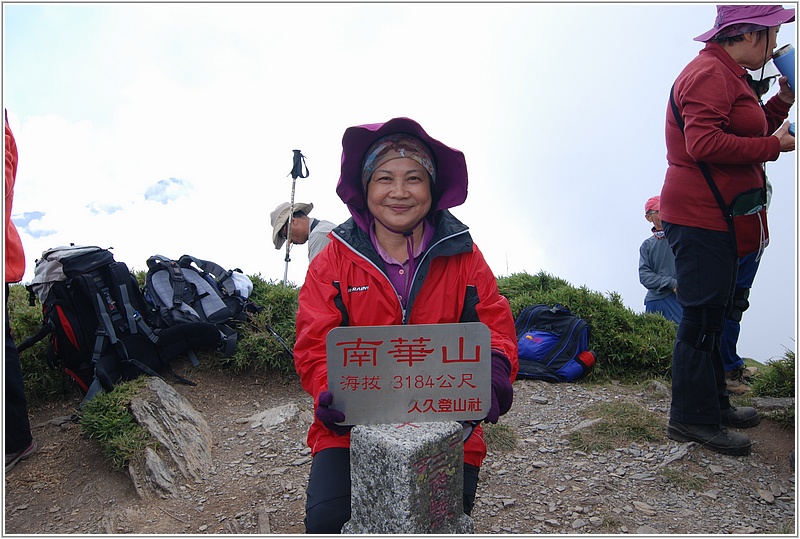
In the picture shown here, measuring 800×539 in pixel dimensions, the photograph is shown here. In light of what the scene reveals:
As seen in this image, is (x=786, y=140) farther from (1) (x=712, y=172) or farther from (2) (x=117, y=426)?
(2) (x=117, y=426)

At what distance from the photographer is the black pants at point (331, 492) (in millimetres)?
2453

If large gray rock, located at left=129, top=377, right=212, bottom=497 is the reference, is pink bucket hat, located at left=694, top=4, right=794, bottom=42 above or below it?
above

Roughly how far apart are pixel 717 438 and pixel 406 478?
9.71 ft

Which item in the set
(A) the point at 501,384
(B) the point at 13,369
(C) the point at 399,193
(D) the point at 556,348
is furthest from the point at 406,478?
(D) the point at 556,348

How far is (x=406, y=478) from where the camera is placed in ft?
7.18

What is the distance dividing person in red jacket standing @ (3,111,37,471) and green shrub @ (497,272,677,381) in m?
5.07

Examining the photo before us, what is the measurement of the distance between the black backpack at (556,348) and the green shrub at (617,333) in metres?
0.22

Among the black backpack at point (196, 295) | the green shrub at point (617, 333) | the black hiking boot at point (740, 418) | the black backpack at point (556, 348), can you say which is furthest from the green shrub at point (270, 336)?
the black hiking boot at point (740, 418)

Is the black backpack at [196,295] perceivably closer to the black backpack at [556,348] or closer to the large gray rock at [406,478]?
the black backpack at [556,348]

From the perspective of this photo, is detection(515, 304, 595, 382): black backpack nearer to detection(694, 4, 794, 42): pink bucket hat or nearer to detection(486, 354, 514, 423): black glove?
detection(694, 4, 794, 42): pink bucket hat

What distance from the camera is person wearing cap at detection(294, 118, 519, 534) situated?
8.79ft

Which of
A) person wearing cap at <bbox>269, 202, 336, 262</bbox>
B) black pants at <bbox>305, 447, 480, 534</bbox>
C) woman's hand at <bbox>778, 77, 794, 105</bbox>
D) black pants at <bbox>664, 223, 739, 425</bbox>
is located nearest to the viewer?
black pants at <bbox>305, 447, 480, 534</bbox>

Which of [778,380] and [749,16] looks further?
[778,380]

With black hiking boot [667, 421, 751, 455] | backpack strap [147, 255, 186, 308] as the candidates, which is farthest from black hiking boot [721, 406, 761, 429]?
backpack strap [147, 255, 186, 308]
